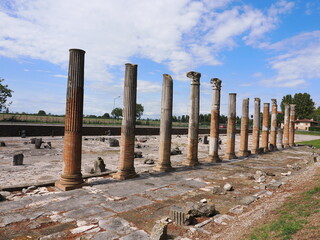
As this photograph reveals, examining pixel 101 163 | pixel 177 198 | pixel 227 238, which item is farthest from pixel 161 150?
pixel 227 238

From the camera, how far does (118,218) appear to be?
236 inches

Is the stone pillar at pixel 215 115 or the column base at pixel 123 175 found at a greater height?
the stone pillar at pixel 215 115

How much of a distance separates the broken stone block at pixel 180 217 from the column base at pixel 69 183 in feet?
13.4

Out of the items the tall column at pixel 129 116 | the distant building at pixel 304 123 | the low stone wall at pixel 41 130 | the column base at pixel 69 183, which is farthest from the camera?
the distant building at pixel 304 123

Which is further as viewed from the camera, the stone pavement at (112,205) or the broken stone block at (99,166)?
the broken stone block at (99,166)

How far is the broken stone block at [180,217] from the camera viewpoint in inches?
228

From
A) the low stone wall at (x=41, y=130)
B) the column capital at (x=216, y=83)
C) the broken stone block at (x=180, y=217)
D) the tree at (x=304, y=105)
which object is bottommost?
Answer: the broken stone block at (x=180, y=217)

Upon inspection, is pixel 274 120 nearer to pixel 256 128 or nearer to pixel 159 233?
pixel 256 128

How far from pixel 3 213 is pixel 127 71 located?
22.6 ft

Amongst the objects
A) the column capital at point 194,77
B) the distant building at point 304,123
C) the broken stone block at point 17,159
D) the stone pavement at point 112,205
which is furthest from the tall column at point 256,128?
the distant building at point 304,123

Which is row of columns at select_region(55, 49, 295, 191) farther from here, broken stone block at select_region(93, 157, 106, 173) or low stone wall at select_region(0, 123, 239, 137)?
low stone wall at select_region(0, 123, 239, 137)

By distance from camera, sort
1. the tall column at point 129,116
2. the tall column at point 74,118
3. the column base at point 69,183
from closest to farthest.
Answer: the column base at point 69,183 < the tall column at point 74,118 < the tall column at point 129,116

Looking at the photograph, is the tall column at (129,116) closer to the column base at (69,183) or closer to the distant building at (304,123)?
the column base at (69,183)

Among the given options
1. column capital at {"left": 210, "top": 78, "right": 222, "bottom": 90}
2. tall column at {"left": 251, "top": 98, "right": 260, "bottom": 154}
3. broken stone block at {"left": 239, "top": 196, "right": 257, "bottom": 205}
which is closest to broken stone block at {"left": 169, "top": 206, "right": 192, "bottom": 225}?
broken stone block at {"left": 239, "top": 196, "right": 257, "bottom": 205}
